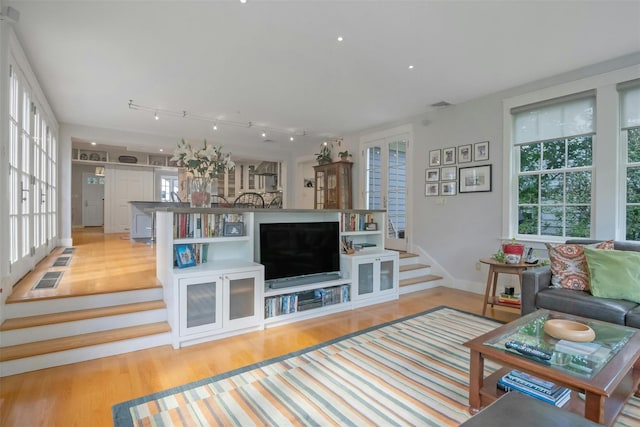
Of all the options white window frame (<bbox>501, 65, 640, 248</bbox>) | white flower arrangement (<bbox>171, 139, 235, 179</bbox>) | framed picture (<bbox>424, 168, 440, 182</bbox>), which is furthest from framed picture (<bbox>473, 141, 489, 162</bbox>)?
white flower arrangement (<bbox>171, 139, 235, 179</bbox>)

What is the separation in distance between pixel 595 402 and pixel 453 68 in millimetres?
3260

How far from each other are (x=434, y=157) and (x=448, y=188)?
55 cm

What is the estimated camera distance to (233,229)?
3.17 metres

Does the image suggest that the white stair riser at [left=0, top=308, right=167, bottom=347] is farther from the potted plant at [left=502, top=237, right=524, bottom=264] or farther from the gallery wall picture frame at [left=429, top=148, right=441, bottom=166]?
the gallery wall picture frame at [left=429, top=148, right=441, bottom=166]

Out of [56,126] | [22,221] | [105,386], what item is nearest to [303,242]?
[105,386]

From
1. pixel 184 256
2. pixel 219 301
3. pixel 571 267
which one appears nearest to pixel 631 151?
pixel 571 267

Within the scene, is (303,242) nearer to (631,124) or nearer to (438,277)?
(438,277)

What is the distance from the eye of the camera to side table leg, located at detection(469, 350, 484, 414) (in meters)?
1.76

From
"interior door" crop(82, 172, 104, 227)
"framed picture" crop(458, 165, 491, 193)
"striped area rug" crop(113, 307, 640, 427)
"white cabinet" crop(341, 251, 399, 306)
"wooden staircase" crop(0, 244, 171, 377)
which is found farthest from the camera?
"interior door" crop(82, 172, 104, 227)

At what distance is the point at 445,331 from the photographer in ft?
9.90

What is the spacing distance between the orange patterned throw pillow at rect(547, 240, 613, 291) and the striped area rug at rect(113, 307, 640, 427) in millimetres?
1088

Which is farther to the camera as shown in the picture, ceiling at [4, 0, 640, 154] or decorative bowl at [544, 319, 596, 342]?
ceiling at [4, 0, 640, 154]

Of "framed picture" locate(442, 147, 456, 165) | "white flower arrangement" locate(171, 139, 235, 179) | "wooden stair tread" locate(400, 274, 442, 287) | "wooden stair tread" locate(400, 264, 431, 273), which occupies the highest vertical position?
"framed picture" locate(442, 147, 456, 165)

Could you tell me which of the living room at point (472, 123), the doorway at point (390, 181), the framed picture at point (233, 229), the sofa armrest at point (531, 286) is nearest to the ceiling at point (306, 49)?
the living room at point (472, 123)
